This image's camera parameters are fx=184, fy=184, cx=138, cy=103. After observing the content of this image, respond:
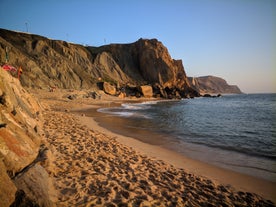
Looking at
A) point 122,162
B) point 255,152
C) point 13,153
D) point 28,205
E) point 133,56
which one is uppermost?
point 133,56

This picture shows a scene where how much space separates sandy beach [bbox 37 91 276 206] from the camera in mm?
4012

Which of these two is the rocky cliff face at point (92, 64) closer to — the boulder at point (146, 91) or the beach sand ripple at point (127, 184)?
the boulder at point (146, 91)

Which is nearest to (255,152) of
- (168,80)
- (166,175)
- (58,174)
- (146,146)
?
(146,146)

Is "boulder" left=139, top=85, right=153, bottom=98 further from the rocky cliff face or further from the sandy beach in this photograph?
the sandy beach

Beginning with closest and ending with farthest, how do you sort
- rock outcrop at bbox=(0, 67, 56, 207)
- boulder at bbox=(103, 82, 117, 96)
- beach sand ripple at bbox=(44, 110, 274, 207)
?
rock outcrop at bbox=(0, 67, 56, 207) → beach sand ripple at bbox=(44, 110, 274, 207) → boulder at bbox=(103, 82, 117, 96)

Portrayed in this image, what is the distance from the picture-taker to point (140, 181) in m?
4.83

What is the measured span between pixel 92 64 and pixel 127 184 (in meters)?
69.4

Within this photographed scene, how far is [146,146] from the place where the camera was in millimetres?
8859

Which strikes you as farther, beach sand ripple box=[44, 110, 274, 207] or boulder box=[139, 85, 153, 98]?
boulder box=[139, 85, 153, 98]

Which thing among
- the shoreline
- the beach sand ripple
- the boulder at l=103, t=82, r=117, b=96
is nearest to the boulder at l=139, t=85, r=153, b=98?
the boulder at l=103, t=82, r=117, b=96

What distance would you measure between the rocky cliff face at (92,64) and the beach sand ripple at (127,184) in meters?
35.4

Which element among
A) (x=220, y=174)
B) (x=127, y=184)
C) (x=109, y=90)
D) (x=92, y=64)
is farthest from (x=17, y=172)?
(x=92, y=64)

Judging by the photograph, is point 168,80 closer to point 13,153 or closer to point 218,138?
point 218,138

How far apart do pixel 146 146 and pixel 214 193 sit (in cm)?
449
